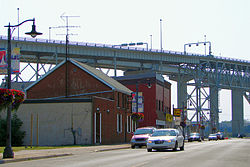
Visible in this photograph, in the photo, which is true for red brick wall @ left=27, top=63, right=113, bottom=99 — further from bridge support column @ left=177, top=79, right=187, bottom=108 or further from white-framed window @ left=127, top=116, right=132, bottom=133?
bridge support column @ left=177, top=79, right=187, bottom=108

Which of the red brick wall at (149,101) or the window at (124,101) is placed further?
the red brick wall at (149,101)

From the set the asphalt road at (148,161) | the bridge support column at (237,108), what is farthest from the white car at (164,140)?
the bridge support column at (237,108)

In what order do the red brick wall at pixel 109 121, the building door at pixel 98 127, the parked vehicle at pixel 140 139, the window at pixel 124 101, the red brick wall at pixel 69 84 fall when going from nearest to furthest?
the parked vehicle at pixel 140 139 → the building door at pixel 98 127 → the red brick wall at pixel 109 121 → the red brick wall at pixel 69 84 → the window at pixel 124 101

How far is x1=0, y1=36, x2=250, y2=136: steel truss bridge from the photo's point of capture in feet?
311

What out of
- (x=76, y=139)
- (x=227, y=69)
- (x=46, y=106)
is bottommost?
(x=76, y=139)

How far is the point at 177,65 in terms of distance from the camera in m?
124

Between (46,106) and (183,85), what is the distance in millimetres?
84467

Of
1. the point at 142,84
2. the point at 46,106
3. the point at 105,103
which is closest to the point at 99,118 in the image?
the point at 105,103

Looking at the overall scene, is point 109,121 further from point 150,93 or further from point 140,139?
point 150,93

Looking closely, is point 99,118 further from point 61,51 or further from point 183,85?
point 183,85

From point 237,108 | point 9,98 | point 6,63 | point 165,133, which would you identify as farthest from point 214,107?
point 9,98

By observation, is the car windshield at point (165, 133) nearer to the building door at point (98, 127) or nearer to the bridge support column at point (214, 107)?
the building door at point (98, 127)

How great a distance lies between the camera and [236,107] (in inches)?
5645

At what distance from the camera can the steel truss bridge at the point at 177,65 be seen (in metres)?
94.8
